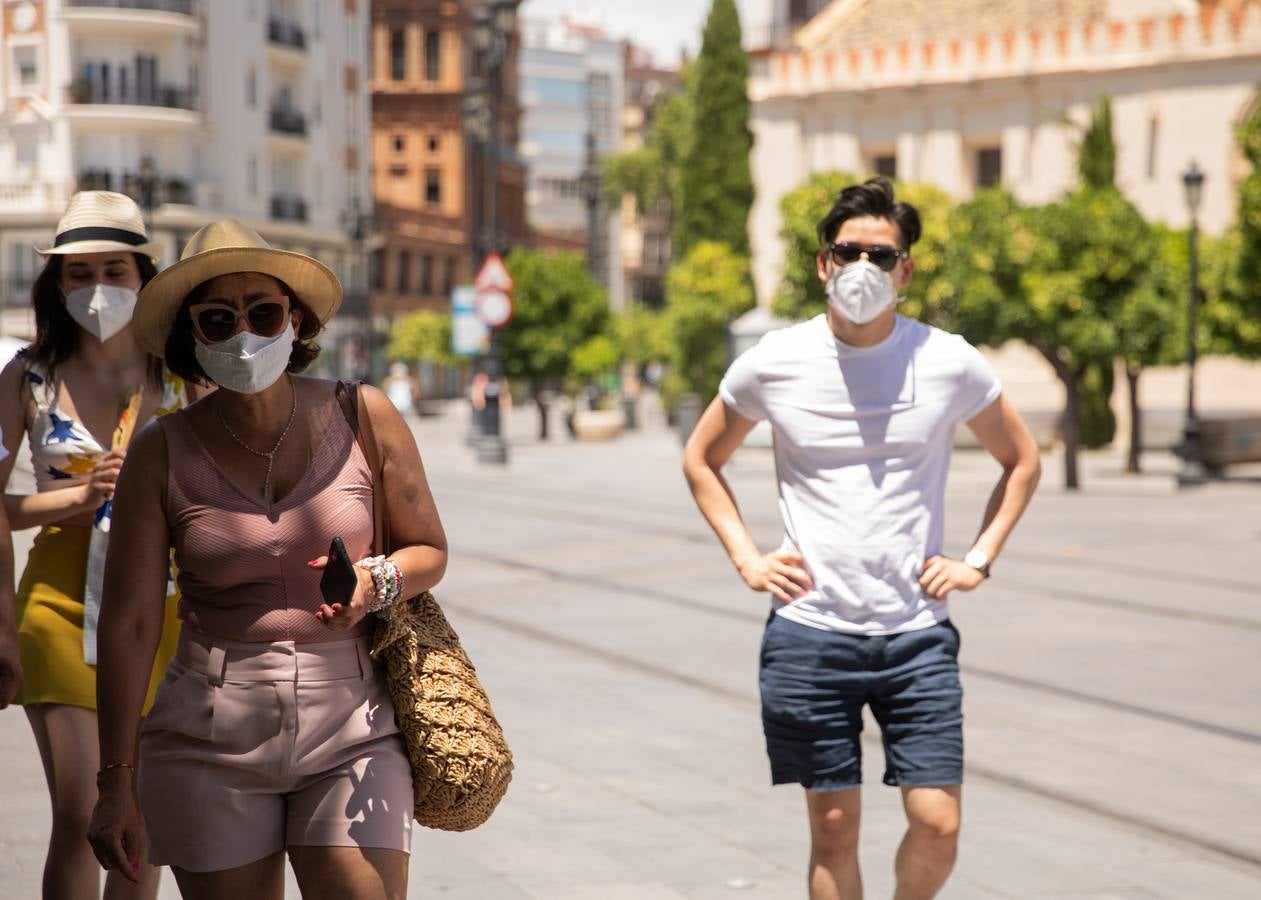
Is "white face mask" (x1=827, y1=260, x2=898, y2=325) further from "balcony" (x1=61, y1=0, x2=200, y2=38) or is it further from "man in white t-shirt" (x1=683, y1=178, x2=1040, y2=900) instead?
"balcony" (x1=61, y1=0, x2=200, y2=38)

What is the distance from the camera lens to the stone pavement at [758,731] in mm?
5750

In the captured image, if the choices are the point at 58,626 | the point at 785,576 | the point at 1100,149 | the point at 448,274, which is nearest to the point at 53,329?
the point at 58,626

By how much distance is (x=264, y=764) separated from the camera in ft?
10.2

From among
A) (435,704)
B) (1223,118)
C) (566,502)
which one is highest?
(1223,118)

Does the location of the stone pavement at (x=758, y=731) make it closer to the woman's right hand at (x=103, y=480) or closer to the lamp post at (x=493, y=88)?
→ the woman's right hand at (x=103, y=480)

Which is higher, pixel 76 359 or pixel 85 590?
pixel 76 359

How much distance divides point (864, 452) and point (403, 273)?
3080 inches

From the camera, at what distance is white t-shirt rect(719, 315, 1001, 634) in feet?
13.9

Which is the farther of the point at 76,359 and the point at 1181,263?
the point at 1181,263

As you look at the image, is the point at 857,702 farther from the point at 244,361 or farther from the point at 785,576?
the point at 244,361

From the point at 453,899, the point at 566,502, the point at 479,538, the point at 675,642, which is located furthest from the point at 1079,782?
the point at 566,502

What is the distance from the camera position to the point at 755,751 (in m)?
7.57

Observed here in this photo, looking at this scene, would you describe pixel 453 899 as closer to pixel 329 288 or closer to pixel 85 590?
pixel 85 590

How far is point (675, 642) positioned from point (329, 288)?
24.3 feet
